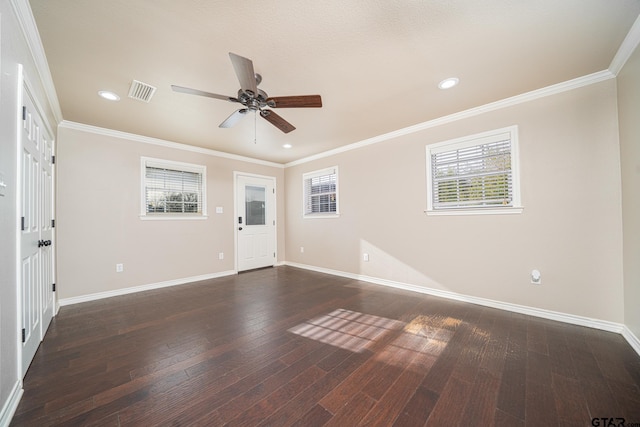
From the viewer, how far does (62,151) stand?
3.34 meters

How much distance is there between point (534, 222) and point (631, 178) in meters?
0.81

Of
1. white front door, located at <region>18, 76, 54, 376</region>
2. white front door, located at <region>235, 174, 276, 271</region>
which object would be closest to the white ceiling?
white front door, located at <region>18, 76, 54, 376</region>

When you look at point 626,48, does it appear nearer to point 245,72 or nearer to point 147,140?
point 245,72

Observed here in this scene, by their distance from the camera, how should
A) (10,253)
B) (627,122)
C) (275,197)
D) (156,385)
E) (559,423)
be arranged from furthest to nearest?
(275,197) → (627,122) → (156,385) → (10,253) → (559,423)

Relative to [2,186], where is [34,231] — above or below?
below

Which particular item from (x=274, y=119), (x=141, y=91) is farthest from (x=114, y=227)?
(x=274, y=119)

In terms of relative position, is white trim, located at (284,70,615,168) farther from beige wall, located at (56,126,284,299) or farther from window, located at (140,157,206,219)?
beige wall, located at (56,126,284,299)

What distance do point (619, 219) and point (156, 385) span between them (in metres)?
4.29

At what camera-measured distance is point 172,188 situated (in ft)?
14.4

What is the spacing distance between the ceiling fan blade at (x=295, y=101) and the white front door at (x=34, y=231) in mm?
1811

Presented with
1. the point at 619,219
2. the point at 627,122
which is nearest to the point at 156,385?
the point at 619,219

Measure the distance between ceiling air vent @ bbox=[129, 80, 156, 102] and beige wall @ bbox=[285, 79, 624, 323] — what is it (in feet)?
10.9

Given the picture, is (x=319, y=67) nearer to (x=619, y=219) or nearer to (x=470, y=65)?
(x=470, y=65)

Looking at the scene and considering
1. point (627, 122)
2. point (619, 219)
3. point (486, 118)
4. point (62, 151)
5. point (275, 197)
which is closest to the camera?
point (627, 122)
